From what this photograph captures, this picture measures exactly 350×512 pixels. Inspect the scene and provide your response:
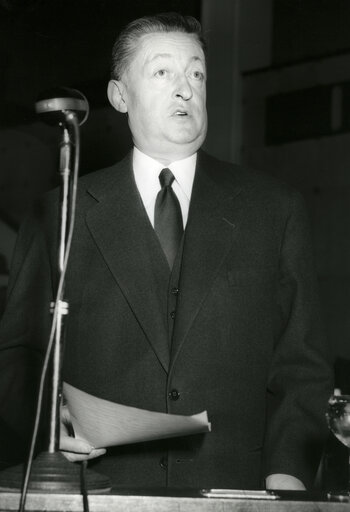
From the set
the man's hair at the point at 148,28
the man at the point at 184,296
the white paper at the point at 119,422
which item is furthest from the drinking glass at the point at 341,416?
the man's hair at the point at 148,28

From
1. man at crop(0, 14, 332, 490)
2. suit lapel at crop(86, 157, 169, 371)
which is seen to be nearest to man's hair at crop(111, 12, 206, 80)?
man at crop(0, 14, 332, 490)

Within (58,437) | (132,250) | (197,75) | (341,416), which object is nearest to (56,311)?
(58,437)

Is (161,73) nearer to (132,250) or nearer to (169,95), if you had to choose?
(169,95)

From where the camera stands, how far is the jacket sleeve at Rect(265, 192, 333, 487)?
5.94 ft

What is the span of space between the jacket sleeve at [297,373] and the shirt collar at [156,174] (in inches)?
9.4

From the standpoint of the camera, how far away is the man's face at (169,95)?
1.97 meters

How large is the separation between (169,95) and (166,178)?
175mm

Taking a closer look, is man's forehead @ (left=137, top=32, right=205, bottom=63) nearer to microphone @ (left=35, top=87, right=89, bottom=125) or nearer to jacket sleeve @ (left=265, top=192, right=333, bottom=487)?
jacket sleeve @ (left=265, top=192, right=333, bottom=487)

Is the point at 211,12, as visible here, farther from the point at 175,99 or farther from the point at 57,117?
the point at 57,117

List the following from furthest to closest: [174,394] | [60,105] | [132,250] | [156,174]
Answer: [156,174] → [132,250] → [174,394] → [60,105]

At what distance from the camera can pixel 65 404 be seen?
1654mm

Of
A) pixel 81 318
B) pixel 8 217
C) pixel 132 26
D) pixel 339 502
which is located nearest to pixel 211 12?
pixel 8 217

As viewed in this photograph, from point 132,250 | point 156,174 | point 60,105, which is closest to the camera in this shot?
point 60,105

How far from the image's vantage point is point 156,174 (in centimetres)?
204
